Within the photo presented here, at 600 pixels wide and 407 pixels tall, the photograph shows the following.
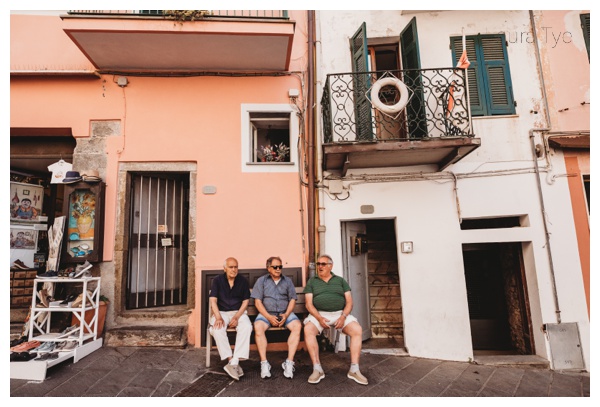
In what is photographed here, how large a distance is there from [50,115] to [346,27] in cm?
532

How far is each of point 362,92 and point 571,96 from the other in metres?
3.53

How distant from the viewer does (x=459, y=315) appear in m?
5.11

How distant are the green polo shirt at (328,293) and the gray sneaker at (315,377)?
757mm

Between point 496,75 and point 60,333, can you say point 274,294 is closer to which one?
point 60,333

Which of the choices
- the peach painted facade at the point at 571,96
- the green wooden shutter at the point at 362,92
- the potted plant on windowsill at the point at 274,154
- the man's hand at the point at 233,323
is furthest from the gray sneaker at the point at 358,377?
the peach painted facade at the point at 571,96

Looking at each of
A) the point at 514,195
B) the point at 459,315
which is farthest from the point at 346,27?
the point at 459,315

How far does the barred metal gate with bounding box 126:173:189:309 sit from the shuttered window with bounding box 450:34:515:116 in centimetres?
538

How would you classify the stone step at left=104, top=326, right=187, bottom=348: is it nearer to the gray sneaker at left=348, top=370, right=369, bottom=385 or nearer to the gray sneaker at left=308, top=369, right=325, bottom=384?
the gray sneaker at left=308, top=369, right=325, bottom=384

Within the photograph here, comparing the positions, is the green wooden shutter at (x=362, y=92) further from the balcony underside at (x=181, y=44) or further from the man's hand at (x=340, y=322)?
the man's hand at (x=340, y=322)

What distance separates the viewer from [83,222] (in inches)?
204

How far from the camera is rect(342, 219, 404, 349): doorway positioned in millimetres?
5566

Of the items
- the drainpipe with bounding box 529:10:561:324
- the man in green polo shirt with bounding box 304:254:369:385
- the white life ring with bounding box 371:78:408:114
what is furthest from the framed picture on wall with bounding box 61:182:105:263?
the drainpipe with bounding box 529:10:561:324

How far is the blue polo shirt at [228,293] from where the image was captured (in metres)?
4.38
